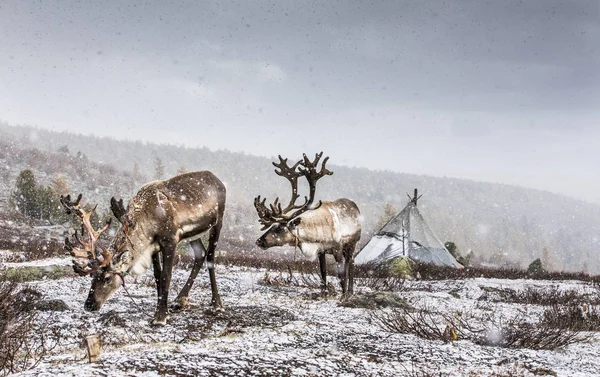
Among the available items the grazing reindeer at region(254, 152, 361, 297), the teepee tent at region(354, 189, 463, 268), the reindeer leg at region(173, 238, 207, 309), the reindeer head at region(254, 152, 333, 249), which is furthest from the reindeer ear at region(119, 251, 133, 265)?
the teepee tent at region(354, 189, 463, 268)

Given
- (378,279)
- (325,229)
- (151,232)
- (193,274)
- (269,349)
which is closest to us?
(269,349)

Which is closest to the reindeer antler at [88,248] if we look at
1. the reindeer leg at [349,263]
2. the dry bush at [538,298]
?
the reindeer leg at [349,263]

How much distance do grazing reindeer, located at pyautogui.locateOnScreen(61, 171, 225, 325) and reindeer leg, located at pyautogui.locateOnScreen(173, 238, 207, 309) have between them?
2cm

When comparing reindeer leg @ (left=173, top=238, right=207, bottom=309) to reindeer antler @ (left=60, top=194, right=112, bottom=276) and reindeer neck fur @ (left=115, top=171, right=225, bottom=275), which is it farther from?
reindeer antler @ (left=60, top=194, right=112, bottom=276)

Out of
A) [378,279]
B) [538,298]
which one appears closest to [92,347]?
[378,279]

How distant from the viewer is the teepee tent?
71.9ft

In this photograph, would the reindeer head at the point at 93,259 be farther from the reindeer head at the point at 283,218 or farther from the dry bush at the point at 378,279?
the dry bush at the point at 378,279

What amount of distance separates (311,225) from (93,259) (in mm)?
4575

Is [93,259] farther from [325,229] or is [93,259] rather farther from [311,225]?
[325,229]

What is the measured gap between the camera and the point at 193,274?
6.99 metres

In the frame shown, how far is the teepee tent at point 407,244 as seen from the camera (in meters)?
21.9

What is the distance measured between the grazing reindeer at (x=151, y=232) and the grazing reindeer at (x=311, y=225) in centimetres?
174

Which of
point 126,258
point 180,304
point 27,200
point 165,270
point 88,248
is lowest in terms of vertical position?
point 180,304

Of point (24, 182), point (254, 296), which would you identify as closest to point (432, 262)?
point (254, 296)
